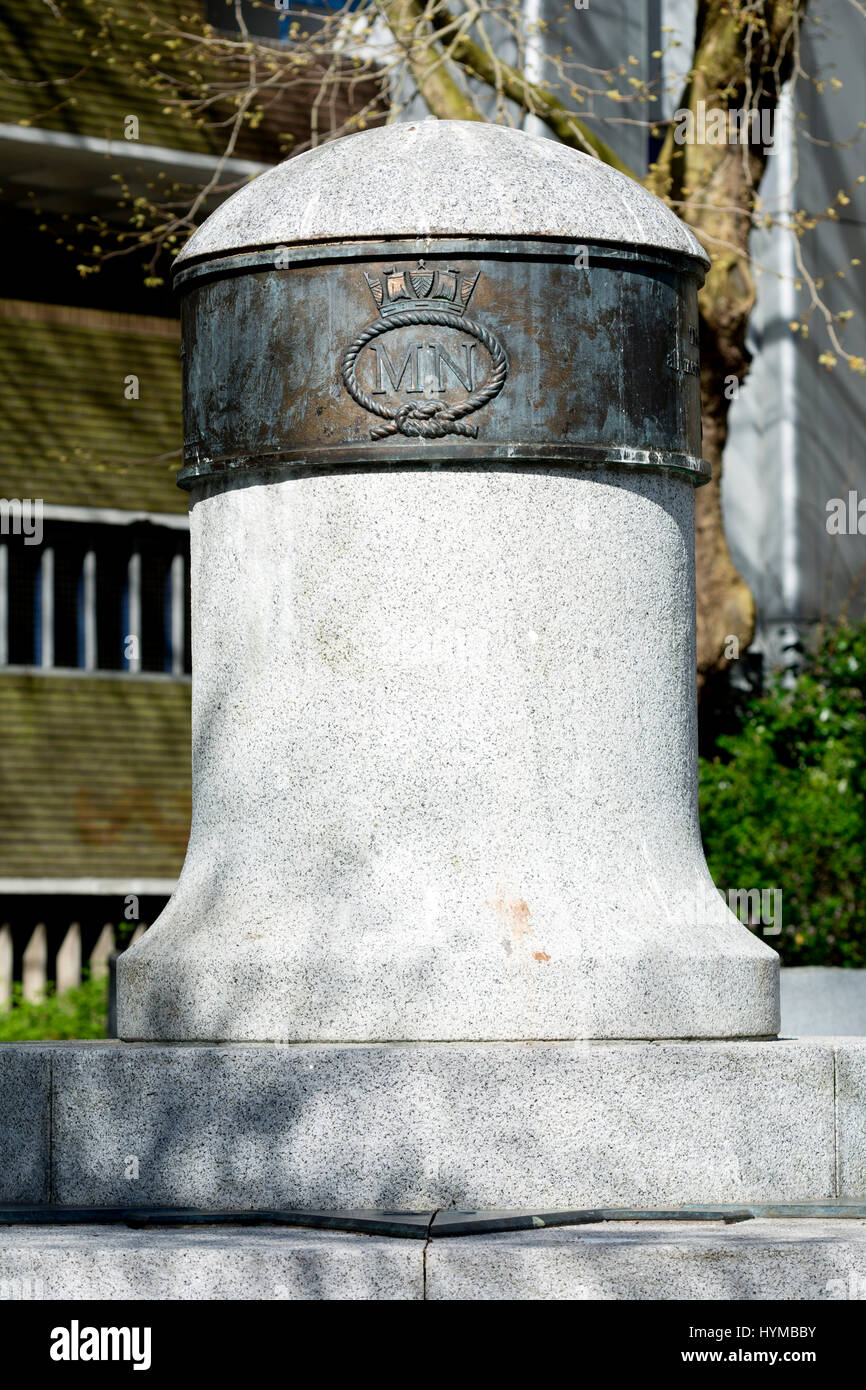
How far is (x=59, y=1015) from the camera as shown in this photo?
42.0 feet

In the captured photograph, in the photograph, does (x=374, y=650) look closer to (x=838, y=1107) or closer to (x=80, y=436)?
(x=838, y=1107)

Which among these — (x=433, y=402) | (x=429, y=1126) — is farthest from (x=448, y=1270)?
(x=433, y=402)

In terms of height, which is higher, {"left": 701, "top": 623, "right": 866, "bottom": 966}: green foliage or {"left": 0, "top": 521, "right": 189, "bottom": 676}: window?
{"left": 0, "top": 521, "right": 189, "bottom": 676}: window

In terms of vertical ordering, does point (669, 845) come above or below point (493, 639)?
below

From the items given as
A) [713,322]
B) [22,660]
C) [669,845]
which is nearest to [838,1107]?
[669,845]

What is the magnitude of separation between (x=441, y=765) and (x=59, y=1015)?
8.52 meters

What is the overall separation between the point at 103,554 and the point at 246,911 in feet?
31.1

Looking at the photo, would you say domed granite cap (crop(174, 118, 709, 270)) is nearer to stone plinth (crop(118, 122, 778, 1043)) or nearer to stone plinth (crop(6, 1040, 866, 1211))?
stone plinth (crop(118, 122, 778, 1043))

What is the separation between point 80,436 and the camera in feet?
46.0

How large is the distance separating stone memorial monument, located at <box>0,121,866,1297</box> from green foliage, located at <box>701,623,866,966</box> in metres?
4.94

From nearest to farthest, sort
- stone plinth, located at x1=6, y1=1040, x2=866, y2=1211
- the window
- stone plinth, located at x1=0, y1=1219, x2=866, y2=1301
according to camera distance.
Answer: stone plinth, located at x1=0, y1=1219, x2=866, y2=1301 → stone plinth, located at x1=6, y1=1040, x2=866, y2=1211 → the window

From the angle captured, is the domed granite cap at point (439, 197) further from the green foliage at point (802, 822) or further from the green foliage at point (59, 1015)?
the green foliage at point (59, 1015)

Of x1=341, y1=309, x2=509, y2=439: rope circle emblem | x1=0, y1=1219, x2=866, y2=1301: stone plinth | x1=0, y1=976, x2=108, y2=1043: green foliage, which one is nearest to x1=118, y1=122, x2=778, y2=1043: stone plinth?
x1=341, y1=309, x2=509, y2=439: rope circle emblem

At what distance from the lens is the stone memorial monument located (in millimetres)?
4445
